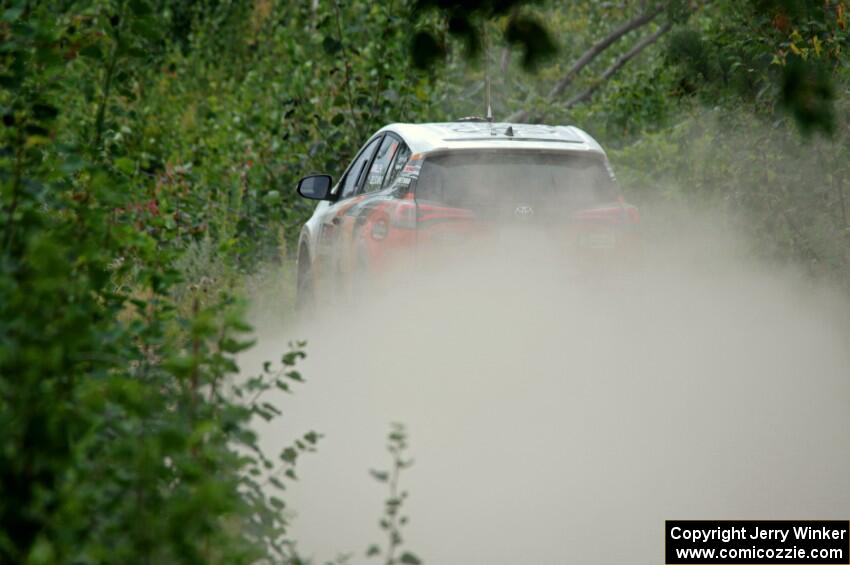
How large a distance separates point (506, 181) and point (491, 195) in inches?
5.5

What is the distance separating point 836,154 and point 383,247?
16.6 feet

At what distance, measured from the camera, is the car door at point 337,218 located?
11359 mm

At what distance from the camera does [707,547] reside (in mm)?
6777

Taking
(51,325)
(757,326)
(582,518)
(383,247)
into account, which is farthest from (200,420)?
(757,326)

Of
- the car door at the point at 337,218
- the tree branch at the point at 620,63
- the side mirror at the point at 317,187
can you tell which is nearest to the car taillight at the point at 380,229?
the car door at the point at 337,218

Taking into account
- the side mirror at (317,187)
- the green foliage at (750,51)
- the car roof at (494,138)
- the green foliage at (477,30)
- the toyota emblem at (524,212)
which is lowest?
the green foliage at (477,30)

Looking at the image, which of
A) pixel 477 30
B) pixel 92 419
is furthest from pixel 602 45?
pixel 92 419

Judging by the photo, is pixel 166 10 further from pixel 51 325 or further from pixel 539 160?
pixel 51 325

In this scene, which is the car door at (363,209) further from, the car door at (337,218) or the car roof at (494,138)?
the car roof at (494,138)

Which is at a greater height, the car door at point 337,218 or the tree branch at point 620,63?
the tree branch at point 620,63

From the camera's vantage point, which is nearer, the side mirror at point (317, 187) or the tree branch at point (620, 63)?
the side mirror at point (317, 187)

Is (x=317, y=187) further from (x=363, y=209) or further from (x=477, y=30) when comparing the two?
(x=477, y=30)

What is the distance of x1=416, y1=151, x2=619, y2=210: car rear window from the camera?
30.9 ft

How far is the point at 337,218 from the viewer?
11609 millimetres
